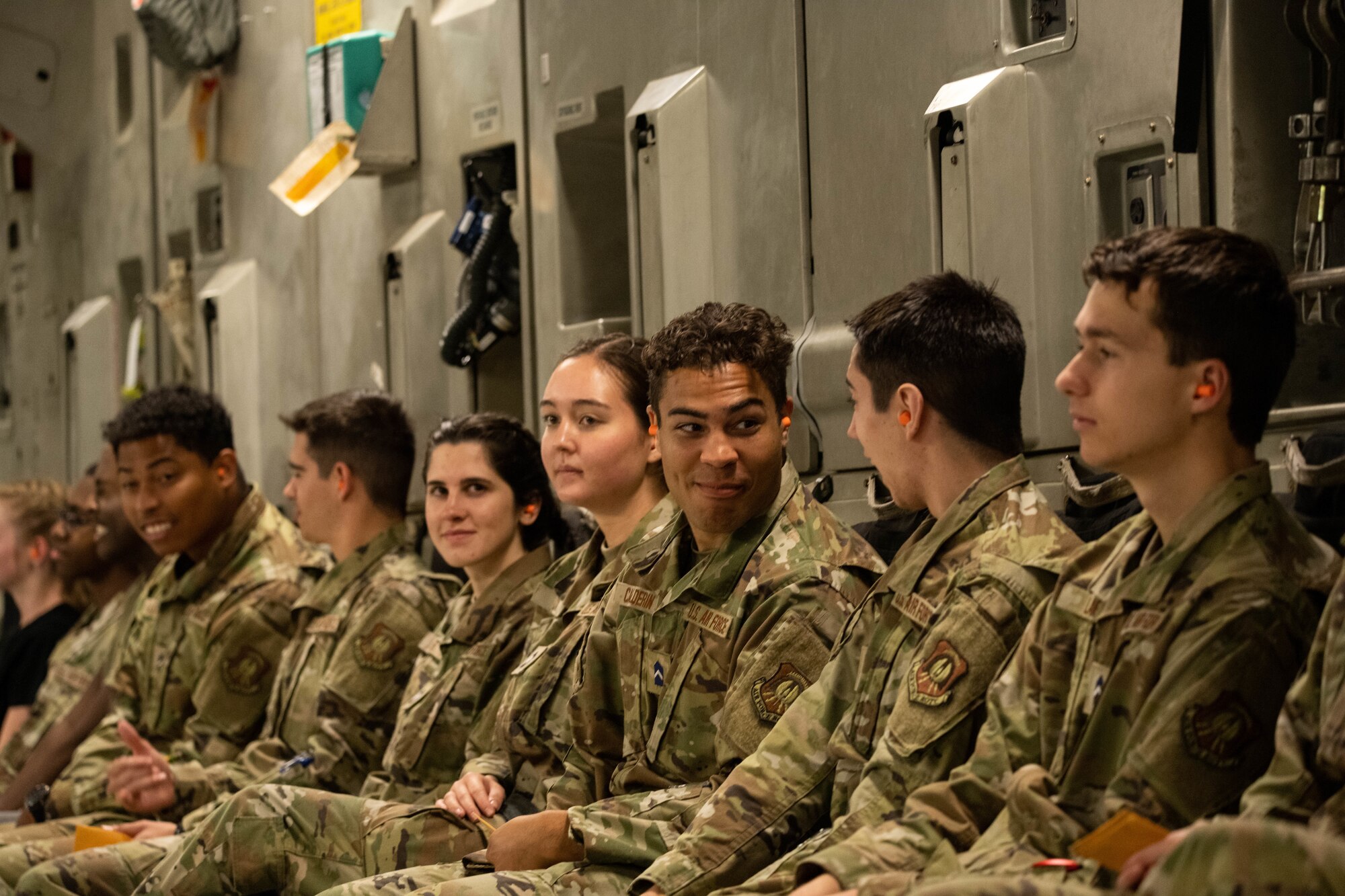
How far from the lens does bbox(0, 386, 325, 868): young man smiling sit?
4.32 m

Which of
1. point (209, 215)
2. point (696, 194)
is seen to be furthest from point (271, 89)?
point (696, 194)

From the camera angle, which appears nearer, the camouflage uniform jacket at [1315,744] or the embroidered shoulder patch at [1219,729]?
the camouflage uniform jacket at [1315,744]

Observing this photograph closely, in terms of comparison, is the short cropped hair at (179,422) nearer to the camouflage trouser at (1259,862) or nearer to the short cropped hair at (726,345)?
the short cropped hair at (726,345)

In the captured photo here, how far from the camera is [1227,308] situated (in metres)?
2.03

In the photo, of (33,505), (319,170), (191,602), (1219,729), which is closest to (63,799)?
(191,602)

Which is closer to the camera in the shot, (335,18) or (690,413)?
(690,413)

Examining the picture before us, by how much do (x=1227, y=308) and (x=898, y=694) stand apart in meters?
0.68

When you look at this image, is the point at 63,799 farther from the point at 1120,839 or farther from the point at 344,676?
the point at 1120,839

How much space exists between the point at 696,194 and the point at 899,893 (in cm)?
223

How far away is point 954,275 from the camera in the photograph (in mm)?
2545

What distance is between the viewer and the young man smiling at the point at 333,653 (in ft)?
12.4

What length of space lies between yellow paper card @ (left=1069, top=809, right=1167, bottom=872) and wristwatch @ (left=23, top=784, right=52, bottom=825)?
3.40m

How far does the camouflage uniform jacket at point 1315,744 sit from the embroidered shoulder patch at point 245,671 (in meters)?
3.03

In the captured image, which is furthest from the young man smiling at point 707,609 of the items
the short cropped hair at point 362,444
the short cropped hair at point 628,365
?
the short cropped hair at point 362,444
